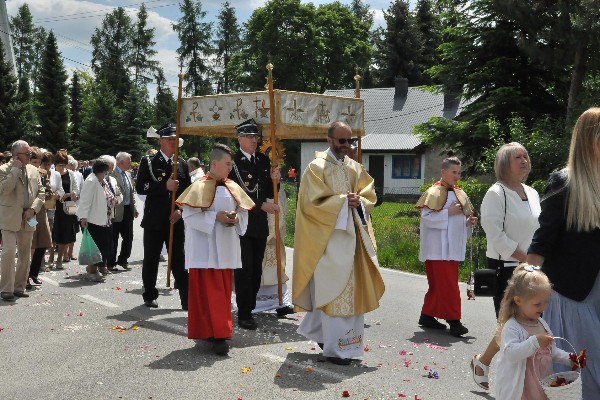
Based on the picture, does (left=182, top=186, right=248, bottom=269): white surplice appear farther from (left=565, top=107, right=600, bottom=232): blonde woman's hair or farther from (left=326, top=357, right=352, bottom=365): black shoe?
(left=565, top=107, right=600, bottom=232): blonde woman's hair

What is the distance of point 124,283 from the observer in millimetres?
12586

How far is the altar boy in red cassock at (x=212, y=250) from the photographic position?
25.4 ft

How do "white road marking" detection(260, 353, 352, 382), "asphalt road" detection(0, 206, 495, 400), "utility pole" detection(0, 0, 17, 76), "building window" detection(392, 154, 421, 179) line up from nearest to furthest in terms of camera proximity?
"asphalt road" detection(0, 206, 495, 400), "white road marking" detection(260, 353, 352, 382), "utility pole" detection(0, 0, 17, 76), "building window" detection(392, 154, 421, 179)

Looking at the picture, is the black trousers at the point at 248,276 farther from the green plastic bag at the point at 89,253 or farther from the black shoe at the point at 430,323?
the green plastic bag at the point at 89,253

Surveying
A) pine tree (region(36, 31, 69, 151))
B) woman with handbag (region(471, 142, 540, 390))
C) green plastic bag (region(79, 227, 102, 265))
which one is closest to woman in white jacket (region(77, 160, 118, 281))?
green plastic bag (region(79, 227, 102, 265))

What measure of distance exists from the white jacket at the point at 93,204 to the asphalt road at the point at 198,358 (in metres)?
2.37

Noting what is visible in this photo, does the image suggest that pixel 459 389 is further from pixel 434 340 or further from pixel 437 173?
pixel 437 173

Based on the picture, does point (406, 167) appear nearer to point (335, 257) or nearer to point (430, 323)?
point (430, 323)

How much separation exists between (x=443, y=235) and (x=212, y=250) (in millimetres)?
2792

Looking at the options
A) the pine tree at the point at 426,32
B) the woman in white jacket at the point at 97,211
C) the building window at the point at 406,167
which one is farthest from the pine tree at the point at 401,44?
the woman in white jacket at the point at 97,211

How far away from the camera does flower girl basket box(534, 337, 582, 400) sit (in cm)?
411

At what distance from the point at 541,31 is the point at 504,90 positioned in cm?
250

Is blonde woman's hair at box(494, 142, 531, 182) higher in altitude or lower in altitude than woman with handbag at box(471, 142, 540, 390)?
higher

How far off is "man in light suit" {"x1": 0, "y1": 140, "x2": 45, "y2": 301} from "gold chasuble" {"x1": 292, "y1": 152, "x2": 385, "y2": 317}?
449 centimetres
